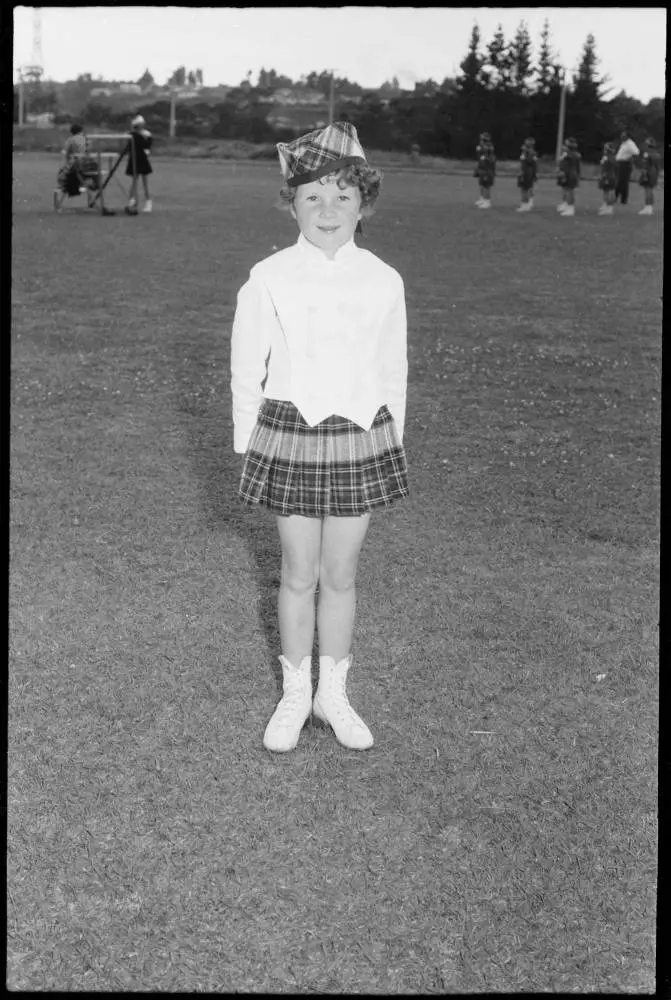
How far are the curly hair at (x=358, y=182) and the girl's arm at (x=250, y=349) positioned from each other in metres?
0.26

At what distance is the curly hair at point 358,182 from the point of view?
3.62m

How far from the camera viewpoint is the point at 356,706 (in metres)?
4.38

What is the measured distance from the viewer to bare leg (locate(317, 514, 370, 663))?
3.93 meters

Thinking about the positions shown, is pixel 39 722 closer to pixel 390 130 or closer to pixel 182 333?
pixel 182 333

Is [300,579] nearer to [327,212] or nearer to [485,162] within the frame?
[327,212]

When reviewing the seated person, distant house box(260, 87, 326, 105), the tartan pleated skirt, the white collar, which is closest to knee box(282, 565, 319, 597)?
the tartan pleated skirt

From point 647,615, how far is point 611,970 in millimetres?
2353

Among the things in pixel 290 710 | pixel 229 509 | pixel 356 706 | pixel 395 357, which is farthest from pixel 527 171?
pixel 290 710

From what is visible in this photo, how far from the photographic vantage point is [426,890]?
131 inches

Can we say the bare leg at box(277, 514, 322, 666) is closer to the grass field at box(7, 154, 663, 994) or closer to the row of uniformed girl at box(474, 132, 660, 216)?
the grass field at box(7, 154, 663, 994)

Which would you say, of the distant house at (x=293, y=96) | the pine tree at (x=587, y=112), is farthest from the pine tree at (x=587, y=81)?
the distant house at (x=293, y=96)

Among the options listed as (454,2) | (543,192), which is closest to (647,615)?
(454,2)

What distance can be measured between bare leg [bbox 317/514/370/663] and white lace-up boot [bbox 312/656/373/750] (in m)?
0.04

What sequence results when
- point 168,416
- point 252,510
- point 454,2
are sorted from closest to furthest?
point 454,2 → point 252,510 → point 168,416
